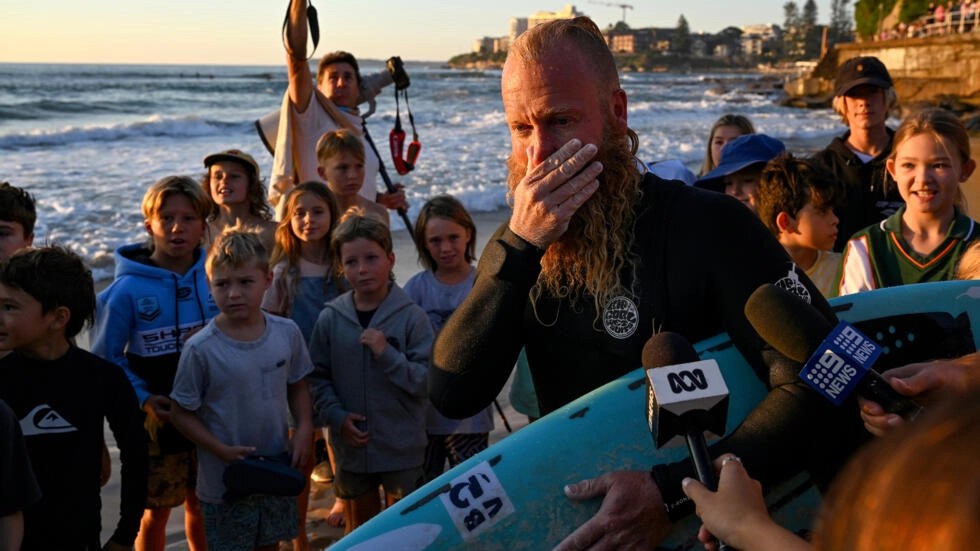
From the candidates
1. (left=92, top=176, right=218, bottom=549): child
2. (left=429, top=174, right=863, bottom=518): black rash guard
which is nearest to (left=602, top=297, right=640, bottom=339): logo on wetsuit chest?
(left=429, top=174, right=863, bottom=518): black rash guard

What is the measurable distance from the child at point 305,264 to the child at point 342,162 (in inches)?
21.9

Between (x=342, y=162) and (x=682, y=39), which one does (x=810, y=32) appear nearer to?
(x=682, y=39)

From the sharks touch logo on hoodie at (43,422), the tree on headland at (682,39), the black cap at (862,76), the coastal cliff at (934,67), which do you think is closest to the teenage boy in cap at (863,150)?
the black cap at (862,76)

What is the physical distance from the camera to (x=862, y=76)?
5.01 m

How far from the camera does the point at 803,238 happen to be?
4.02m

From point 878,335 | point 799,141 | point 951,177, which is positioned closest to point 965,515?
point 878,335

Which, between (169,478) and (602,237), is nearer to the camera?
(602,237)

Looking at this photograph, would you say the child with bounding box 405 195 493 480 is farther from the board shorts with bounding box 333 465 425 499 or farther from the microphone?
the microphone

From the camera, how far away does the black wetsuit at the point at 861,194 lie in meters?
4.72

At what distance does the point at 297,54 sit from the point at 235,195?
0.98 meters

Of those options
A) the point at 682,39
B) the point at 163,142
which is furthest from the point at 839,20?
the point at 163,142

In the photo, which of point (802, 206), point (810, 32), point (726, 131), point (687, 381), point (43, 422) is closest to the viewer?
point (687, 381)

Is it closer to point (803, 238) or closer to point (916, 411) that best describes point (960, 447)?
point (916, 411)

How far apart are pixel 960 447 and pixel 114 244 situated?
30.4 ft
